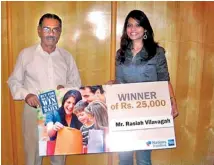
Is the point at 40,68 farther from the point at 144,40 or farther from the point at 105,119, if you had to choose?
the point at 144,40

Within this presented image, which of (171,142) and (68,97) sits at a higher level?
(68,97)

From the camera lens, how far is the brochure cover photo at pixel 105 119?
1.78 metres

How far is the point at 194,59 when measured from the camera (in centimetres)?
194

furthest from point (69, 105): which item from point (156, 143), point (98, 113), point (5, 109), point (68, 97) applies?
point (156, 143)

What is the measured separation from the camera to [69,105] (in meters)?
1.78

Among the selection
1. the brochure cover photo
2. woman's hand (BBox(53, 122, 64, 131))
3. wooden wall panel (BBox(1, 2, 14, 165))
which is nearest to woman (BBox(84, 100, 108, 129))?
the brochure cover photo

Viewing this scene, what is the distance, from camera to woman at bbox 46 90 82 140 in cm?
177

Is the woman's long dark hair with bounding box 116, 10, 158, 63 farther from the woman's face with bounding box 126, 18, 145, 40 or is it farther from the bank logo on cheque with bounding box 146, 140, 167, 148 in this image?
the bank logo on cheque with bounding box 146, 140, 167, 148

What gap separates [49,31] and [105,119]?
56 cm

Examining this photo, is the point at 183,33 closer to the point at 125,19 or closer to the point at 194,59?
the point at 194,59

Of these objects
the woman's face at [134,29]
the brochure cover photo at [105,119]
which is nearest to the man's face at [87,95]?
the brochure cover photo at [105,119]

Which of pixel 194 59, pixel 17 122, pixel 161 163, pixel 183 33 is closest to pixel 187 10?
pixel 183 33

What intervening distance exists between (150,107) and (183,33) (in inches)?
18.4

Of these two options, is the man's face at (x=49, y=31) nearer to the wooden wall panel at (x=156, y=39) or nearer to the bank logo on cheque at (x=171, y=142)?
the wooden wall panel at (x=156, y=39)
